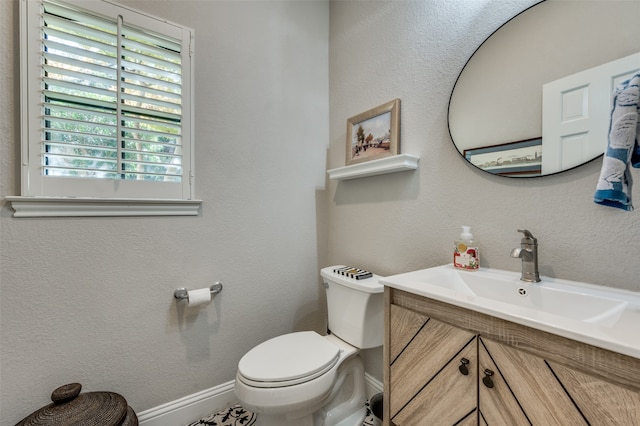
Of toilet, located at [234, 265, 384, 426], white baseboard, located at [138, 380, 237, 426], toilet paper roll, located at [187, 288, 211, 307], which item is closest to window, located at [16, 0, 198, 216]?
toilet paper roll, located at [187, 288, 211, 307]

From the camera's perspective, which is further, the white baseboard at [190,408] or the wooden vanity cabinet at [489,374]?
the white baseboard at [190,408]

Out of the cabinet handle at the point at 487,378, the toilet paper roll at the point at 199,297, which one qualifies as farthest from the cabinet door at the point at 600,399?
the toilet paper roll at the point at 199,297

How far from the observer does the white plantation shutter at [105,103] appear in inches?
44.1

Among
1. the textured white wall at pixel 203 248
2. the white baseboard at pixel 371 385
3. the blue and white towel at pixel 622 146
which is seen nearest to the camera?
the blue and white towel at pixel 622 146

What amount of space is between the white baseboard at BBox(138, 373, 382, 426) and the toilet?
0.25 metres

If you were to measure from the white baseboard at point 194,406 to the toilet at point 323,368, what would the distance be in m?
0.25

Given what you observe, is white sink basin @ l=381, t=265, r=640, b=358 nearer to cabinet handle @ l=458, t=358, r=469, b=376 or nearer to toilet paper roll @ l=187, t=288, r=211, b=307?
cabinet handle @ l=458, t=358, r=469, b=376

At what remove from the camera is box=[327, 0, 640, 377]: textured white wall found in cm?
90

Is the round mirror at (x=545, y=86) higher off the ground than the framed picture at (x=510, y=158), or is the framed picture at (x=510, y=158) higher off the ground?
the round mirror at (x=545, y=86)

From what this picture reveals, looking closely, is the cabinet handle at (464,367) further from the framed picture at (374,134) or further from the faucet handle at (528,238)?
the framed picture at (374,134)

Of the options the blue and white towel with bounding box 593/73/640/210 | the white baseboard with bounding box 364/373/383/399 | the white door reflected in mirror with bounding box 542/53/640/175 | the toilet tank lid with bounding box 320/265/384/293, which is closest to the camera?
the blue and white towel with bounding box 593/73/640/210

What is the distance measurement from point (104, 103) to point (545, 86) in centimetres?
177

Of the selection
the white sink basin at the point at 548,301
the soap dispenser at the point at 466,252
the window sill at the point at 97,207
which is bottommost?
the white sink basin at the point at 548,301

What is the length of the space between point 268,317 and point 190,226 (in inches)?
27.9
